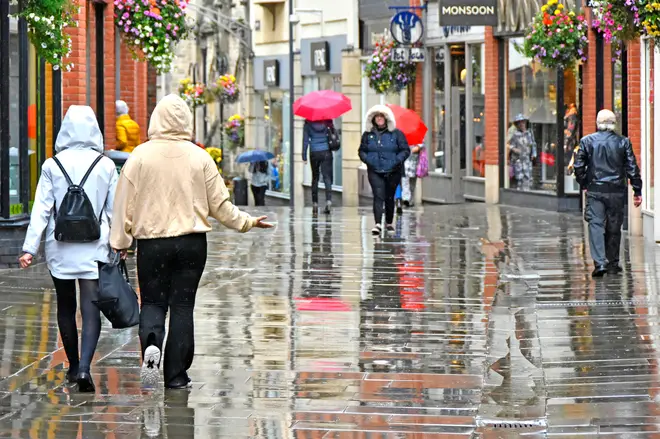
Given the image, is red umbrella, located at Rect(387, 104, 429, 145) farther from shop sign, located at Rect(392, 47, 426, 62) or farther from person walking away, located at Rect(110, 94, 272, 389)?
person walking away, located at Rect(110, 94, 272, 389)

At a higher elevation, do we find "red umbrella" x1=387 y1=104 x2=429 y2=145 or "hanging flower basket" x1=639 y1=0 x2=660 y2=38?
"hanging flower basket" x1=639 y1=0 x2=660 y2=38

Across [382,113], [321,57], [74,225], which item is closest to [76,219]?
[74,225]

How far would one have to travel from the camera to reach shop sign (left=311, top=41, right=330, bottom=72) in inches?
1540

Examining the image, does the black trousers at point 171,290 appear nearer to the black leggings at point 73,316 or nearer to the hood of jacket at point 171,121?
the black leggings at point 73,316

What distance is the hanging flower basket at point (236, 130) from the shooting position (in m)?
46.7

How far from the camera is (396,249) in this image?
17875mm

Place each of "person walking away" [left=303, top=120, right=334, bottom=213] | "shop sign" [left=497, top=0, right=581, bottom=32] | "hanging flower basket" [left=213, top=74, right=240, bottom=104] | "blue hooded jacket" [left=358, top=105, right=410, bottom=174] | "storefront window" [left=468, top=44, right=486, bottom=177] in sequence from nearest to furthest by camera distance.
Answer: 1. "blue hooded jacket" [left=358, top=105, right=410, bottom=174]
2. "person walking away" [left=303, top=120, right=334, bottom=213]
3. "shop sign" [left=497, top=0, right=581, bottom=32]
4. "storefront window" [left=468, top=44, right=486, bottom=177]
5. "hanging flower basket" [left=213, top=74, right=240, bottom=104]

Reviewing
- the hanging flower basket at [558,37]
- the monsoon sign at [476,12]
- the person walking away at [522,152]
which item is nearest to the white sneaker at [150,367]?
the hanging flower basket at [558,37]

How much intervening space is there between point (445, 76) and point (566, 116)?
632 centimetres

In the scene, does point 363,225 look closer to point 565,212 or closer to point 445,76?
point 565,212

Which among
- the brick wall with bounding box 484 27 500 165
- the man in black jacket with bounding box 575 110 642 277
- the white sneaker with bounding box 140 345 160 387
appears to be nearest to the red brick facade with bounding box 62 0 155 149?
the man in black jacket with bounding box 575 110 642 277

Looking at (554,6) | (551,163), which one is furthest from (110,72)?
(551,163)

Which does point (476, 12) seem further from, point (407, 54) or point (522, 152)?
point (407, 54)

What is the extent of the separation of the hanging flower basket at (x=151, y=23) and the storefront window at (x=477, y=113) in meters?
10.9
